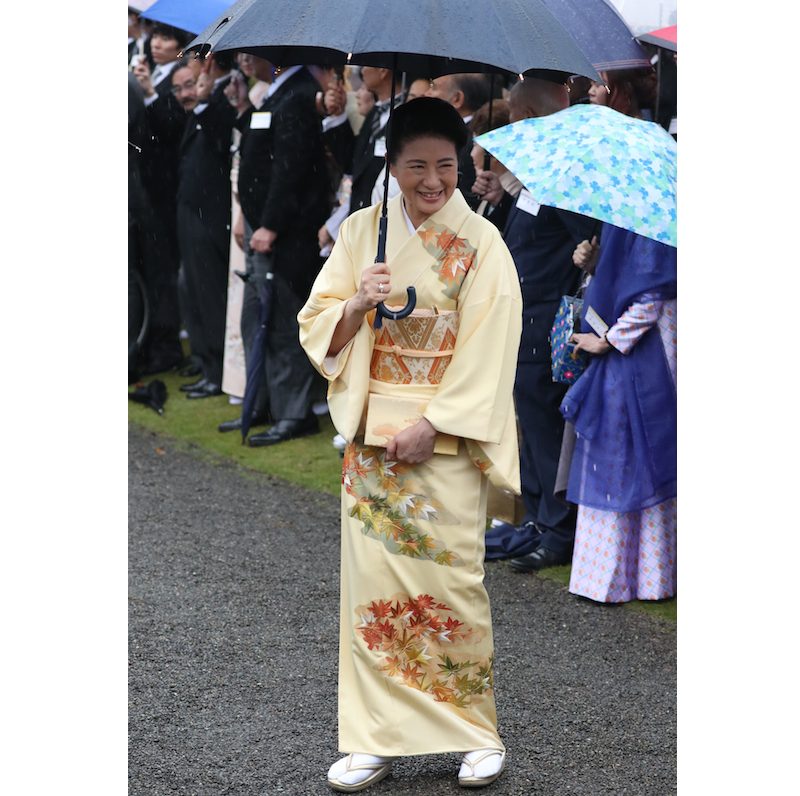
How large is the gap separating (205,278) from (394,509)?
5436 mm

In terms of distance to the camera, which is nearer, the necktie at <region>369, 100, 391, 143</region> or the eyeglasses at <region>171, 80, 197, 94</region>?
the necktie at <region>369, 100, 391, 143</region>

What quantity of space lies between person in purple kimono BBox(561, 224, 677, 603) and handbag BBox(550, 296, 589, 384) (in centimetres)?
6

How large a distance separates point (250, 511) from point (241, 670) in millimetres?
2096

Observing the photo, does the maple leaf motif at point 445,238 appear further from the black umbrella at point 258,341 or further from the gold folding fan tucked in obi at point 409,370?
the black umbrella at point 258,341

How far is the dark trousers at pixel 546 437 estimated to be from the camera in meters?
5.75

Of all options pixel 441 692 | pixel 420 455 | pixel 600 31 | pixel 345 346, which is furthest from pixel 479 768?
pixel 600 31

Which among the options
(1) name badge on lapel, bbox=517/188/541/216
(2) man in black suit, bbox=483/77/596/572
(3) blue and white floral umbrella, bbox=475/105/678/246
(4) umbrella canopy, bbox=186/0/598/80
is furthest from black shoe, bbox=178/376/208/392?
(4) umbrella canopy, bbox=186/0/598/80

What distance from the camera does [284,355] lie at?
7.86 meters

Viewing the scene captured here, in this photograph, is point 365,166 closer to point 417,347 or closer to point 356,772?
point 417,347

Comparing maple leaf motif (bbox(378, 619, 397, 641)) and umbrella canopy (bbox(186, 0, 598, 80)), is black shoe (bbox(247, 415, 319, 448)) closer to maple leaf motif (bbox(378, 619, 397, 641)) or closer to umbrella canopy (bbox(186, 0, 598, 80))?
maple leaf motif (bbox(378, 619, 397, 641))

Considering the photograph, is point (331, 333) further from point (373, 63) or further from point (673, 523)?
point (673, 523)

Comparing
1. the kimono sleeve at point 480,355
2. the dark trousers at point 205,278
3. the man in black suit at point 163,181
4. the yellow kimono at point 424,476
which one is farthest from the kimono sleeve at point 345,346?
the man in black suit at point 163,181

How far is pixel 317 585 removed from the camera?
549 cm

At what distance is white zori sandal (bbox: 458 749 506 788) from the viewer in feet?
12.2
